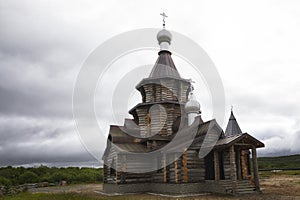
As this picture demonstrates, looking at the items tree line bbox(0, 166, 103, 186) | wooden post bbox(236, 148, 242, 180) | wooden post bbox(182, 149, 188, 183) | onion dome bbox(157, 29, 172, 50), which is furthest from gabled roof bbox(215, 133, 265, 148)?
tree line bbox(0, 166, 103, 186)

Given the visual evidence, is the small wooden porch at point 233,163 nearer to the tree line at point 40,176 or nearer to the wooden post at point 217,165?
the wooden post at point 217,165

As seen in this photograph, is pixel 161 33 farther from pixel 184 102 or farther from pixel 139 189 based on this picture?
pixel 139 189

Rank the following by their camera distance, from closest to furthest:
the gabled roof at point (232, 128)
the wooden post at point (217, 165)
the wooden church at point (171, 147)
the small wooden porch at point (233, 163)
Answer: the small wooden porch at point (233, 163), the wooden post at point (217, 165), the wooden church at point (171, 147), the gabled roof at point (232, 128)

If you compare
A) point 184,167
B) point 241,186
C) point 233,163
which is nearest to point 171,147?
point 184,167

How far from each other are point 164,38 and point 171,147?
11.7m

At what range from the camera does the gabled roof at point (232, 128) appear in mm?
27672

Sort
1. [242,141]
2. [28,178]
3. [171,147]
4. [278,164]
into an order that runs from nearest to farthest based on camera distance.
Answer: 1. [242,141]
2. [171,147]
3. [28,178]
4. [278,164]

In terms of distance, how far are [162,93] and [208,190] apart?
9545 millimetres

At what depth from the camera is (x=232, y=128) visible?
2798cm

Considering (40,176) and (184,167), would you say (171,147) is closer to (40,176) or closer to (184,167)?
(184,167)

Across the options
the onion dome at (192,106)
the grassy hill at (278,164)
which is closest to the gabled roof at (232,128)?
the onion dome at (192,106)

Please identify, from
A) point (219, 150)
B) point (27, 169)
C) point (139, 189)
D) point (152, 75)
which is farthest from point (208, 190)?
point (27, 169)

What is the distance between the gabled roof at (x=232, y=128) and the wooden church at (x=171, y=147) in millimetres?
107

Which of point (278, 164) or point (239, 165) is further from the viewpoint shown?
point (278, 164)
